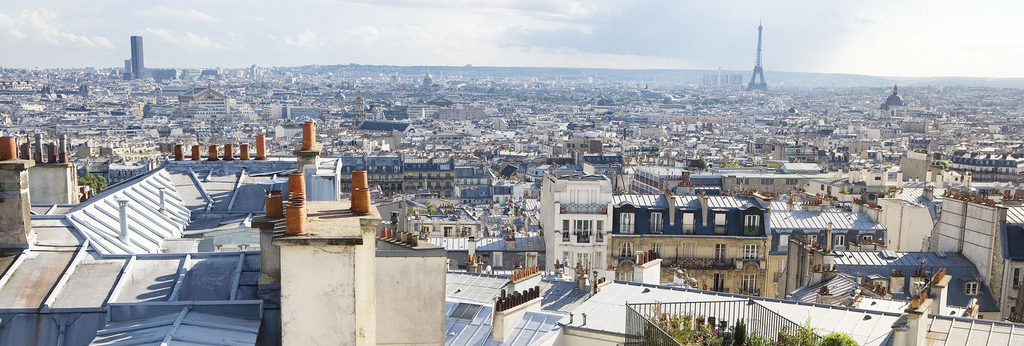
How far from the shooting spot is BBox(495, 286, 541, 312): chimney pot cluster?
1282 centimetres

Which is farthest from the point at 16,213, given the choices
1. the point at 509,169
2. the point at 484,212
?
the point at 509,169

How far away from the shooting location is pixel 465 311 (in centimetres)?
1342

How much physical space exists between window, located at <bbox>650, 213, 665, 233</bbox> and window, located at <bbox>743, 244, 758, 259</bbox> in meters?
1.94

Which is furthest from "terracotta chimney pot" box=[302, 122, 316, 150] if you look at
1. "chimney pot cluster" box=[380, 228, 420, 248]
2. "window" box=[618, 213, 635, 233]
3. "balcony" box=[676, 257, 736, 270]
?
"balcony" box=[676, 257, 736, 270]

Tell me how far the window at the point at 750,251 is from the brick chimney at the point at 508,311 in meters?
11.9

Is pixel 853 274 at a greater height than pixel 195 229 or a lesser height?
lesser

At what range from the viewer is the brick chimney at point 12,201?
333 inches

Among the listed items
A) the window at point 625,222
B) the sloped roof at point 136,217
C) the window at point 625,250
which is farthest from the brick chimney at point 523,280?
the window at point 625,222

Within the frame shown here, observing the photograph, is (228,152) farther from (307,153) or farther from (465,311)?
(465,311)

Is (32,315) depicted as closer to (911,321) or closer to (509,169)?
(911,321)

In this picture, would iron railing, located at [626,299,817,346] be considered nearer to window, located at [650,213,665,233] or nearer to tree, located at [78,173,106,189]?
window, located at [650,213,665,233]

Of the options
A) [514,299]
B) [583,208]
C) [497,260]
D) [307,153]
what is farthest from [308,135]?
[497,260]

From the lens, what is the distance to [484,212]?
51.1 m

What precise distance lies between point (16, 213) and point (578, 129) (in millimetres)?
170933
